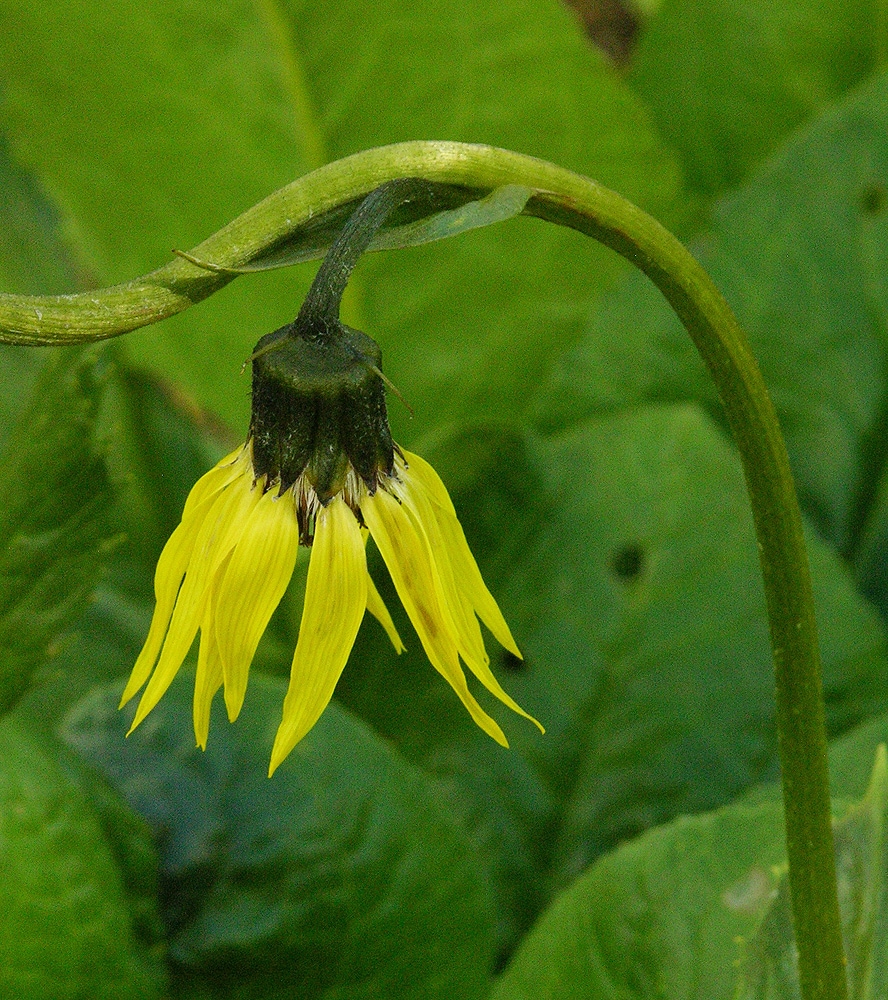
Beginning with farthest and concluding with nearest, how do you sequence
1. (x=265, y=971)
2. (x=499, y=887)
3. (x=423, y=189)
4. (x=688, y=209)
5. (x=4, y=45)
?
1. (x=688, y=209)
2. (x=4, y=45)
3. (x=499, y=887)
4. (x=265, y=971)
5. (x=423, y=189)

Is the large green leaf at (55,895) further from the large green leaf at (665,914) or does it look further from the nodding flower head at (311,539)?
the nodding flower head at (311,539)

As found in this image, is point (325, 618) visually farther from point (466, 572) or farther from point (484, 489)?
point (484, 489)

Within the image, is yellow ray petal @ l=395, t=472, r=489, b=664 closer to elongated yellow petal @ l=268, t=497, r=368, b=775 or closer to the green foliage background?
elongated yellow petal @ l=268, t=497, r=368, b=775

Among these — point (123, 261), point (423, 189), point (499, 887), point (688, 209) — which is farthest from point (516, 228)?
point (423, 189)

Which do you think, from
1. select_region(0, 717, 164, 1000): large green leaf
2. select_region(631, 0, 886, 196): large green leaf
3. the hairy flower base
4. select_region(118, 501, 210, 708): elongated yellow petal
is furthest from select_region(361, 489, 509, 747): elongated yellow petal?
select_region(631, 0, 886, 196): large green leaf

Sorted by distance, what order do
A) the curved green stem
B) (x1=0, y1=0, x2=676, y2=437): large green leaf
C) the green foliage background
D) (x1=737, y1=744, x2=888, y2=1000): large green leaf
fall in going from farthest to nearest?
(x1=0, y1=0, x2=676, y2=437): large green leaf < the green foliage background < (x1=737, y1=744, x2=888, y2=1000): large green leaf < the curved green stem

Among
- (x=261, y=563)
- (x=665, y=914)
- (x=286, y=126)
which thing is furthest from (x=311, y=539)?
(x=286, y=126)

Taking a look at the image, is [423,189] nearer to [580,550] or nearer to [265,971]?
[265,971]
